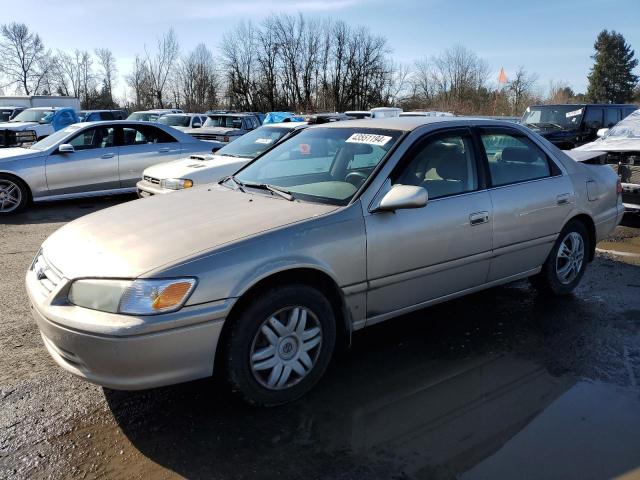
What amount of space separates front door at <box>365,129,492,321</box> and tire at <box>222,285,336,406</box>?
0.42 meters

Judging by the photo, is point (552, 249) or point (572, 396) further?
point (552, 249)

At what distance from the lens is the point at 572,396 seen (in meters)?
3.22

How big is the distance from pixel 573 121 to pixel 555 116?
1.84 feet

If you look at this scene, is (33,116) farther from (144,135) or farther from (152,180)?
(152,180)

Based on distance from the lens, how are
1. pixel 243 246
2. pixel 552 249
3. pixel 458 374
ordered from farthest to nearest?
1. pixel 552 249
2. pixel 458 374
3. pixel 243 246

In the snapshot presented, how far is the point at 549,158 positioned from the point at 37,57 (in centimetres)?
7381

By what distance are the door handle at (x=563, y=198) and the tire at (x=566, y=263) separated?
0.25 m

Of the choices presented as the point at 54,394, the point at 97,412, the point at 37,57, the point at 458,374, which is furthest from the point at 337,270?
the point at 37,57

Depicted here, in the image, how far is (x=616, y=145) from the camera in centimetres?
802

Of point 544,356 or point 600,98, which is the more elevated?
point 600,98

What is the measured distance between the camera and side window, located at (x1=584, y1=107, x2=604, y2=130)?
13820 mm

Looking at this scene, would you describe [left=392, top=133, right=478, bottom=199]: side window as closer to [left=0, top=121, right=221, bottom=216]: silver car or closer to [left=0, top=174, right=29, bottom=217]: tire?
[left=0, top=121, right=221, bottom=216]: silver car

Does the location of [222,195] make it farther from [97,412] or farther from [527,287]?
[527,287]

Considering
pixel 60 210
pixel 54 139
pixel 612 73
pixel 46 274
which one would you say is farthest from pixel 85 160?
pixel 612 73
